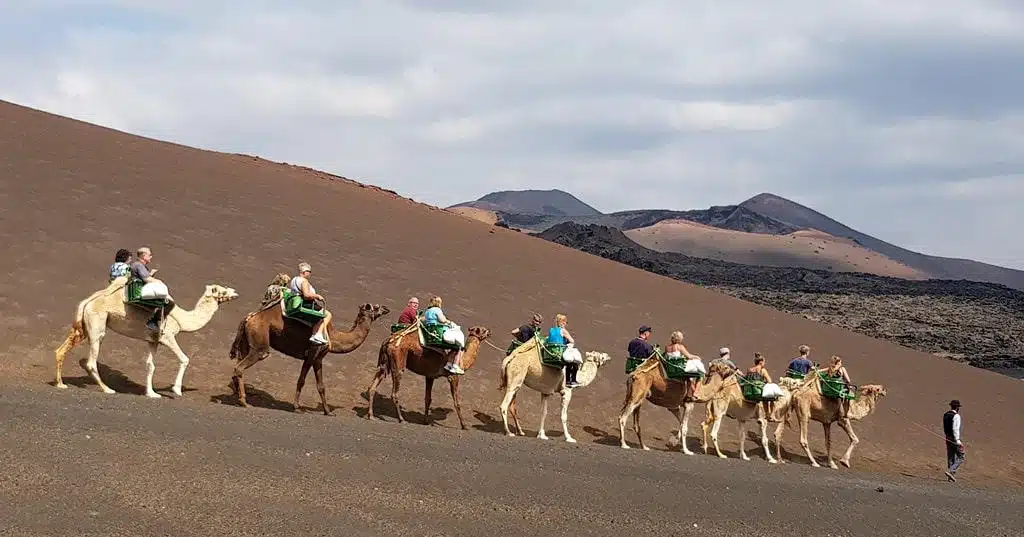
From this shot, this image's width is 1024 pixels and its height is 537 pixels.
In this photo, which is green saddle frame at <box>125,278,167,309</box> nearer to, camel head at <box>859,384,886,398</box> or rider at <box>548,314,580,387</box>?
rider at <box>548,314,580,387</box>

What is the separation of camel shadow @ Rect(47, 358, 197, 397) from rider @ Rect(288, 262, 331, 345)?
274 cm

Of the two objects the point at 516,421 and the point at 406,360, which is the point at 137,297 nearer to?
the point at 406,360

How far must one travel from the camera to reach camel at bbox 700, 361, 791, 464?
18.6 m

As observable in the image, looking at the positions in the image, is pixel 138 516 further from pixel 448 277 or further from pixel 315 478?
pixel 448 277

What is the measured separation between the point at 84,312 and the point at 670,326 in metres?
20.5

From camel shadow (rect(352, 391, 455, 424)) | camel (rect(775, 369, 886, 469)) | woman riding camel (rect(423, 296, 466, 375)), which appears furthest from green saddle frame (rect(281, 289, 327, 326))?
camel (rect(775, 369, 886, 469))

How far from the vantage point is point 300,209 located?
33.6m

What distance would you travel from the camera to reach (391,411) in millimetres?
17594

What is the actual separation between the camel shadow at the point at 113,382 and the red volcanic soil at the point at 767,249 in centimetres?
10759

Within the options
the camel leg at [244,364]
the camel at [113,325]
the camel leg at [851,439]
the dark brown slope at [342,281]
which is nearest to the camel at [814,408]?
the camel leg at [851,439]

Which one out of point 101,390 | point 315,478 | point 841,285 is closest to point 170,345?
point 101,390

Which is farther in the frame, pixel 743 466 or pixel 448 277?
pixel 448 277

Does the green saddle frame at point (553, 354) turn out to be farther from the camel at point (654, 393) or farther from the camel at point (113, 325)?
the camel at point (113, 325)

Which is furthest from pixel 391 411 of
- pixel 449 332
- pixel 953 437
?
pixel 953 437
